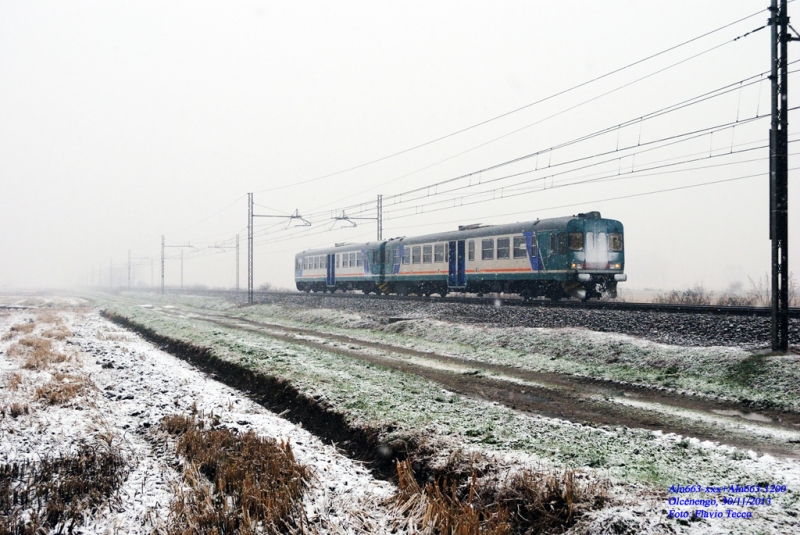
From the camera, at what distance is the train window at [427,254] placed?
29681mm

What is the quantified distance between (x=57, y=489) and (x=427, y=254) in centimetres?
2534

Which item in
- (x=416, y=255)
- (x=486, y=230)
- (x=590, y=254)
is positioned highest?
(x=486, y=230)

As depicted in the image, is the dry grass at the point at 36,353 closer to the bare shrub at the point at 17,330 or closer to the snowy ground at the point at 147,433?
the snowy ground at the point at 147,433

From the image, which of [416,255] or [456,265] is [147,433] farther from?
[416,255]

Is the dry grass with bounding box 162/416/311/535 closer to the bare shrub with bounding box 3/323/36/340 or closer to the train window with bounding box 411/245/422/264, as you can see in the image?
the bare shrub with bounding box 3/323/36/340

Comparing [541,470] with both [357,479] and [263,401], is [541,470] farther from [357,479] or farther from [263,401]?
[263,401]

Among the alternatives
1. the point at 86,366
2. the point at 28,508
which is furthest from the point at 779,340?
the point at 86,366

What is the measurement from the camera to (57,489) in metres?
5.27

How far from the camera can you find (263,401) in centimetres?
1050

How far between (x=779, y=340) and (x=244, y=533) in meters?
11.4

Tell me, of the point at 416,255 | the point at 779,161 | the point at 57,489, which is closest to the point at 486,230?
the point at 416,255

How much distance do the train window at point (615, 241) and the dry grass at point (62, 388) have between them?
63.0 ft

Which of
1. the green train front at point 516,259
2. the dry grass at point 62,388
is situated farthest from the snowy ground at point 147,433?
the green train front at point 516,259

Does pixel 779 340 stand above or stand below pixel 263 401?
above
